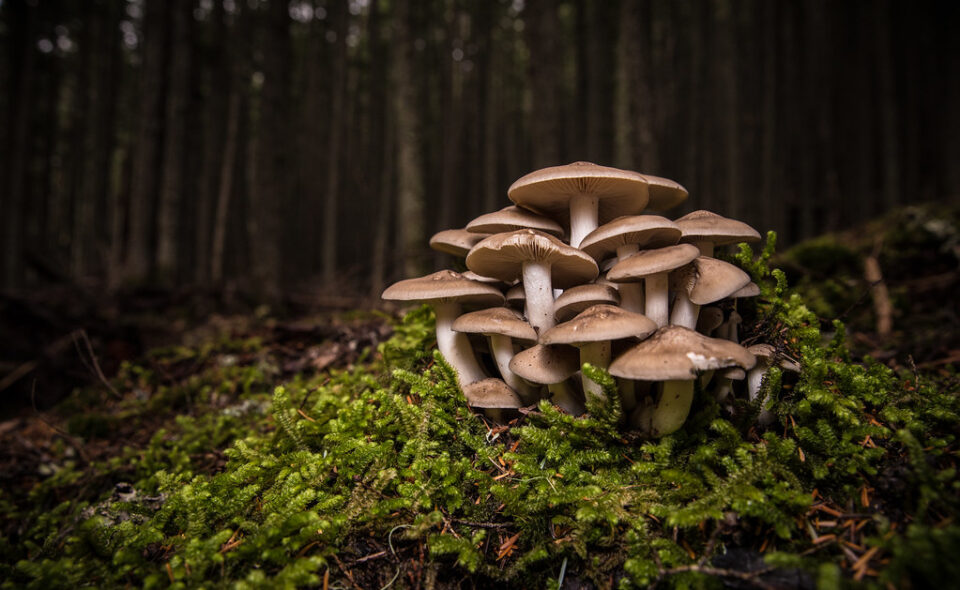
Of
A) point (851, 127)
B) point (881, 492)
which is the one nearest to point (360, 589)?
point (881, 492)

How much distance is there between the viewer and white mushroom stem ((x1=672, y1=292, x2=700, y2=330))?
2.28 metres

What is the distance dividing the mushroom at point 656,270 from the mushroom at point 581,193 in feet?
1.48

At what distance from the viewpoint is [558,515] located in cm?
194

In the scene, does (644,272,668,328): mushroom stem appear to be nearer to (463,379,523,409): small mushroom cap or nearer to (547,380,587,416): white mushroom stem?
(547,380,587,416): white mushroom stem

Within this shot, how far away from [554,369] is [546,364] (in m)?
0.04

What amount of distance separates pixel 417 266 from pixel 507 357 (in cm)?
390

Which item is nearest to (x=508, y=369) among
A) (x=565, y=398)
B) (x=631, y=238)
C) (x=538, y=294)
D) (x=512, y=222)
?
(x=565, y=398)

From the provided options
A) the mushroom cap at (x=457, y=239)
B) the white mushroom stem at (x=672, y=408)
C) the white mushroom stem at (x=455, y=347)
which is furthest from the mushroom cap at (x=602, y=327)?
the mushroom cap at (x=457, y=239)

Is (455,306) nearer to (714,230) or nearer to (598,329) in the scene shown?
(598,329)

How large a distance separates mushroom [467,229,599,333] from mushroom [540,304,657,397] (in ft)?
0.98

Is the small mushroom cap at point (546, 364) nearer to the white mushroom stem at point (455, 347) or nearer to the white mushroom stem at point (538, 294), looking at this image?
the white mushroom stem at point (538, 294)

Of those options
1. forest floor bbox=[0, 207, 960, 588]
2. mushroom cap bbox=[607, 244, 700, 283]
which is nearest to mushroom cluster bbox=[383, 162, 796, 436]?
mushroom cap bbox=[607, 244, 700, 283]

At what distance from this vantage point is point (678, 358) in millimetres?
1797

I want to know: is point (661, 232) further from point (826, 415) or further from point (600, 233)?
point (826, 415)
